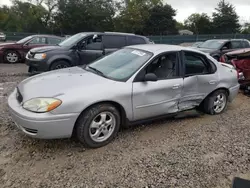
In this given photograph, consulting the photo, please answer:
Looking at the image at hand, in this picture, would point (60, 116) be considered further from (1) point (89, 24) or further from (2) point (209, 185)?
(1) point (89, 24)

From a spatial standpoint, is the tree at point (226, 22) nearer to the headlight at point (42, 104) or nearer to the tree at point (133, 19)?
Answer: the tree at point (133, 19)

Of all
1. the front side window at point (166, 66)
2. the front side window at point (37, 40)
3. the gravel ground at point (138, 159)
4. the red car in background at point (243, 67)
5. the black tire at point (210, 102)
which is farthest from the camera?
the front side window at point (37, 40)

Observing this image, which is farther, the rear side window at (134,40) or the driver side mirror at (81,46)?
the rear side window at (134,40)

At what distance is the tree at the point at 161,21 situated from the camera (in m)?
46.4

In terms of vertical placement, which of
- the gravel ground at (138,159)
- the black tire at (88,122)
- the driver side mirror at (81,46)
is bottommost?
the gravel ground at (138,159)

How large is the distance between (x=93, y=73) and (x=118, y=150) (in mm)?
1321

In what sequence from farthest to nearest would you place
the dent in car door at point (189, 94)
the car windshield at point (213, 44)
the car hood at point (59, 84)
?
the car windshield at point (213, 44) < the dent in car door at point (189, 94) < the car hood at point (59, 84)

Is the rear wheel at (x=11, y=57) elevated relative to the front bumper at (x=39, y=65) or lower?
elevated

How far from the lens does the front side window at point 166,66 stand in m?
4.06

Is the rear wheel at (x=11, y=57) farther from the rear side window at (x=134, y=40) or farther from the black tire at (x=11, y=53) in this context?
the rear side window at (x=134, y=40)

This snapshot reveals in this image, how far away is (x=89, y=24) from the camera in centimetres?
4372

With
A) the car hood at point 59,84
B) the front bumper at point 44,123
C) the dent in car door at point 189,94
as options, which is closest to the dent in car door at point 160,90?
the dent in car door at point 189,94

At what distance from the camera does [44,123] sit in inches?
114

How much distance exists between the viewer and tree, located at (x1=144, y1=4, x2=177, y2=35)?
46.4m
